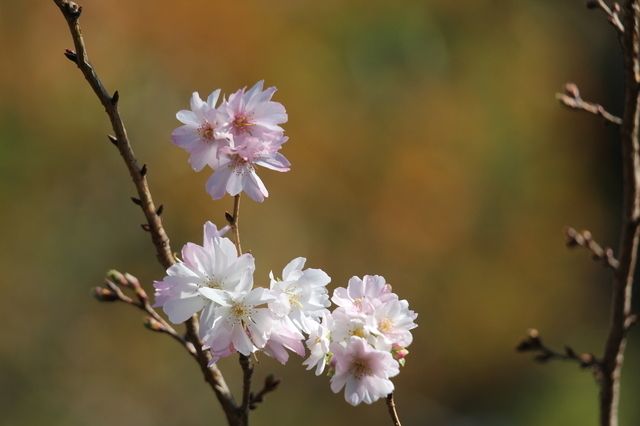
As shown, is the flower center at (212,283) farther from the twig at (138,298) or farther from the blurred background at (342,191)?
the blurred background at (342,191)

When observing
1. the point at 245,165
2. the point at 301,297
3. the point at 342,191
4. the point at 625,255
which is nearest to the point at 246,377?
the point at 301,297

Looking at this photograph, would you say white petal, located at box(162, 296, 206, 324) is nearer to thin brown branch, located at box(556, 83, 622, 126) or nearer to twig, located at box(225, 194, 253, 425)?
twig, located at box(225, 194, 253, 425)

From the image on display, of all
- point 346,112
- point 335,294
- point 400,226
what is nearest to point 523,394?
point 400,226

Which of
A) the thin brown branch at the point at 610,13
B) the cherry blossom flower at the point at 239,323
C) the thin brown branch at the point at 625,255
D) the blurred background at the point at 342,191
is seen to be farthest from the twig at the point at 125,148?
the blurred background at the point at 342,191

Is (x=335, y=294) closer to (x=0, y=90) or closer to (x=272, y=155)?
(x=272, y=155)

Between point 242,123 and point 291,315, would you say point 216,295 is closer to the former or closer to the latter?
point 291,315

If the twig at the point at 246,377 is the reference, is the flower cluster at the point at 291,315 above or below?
above
